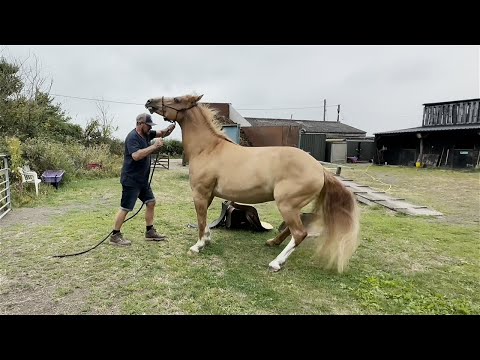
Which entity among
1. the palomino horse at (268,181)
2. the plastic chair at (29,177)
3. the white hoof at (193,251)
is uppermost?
the palomino horse at (268,181)

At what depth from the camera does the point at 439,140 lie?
1852 centimetres

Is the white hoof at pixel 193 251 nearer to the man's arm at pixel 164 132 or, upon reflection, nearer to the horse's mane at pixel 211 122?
the horse's mane at pixel 211 122

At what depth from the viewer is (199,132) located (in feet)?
12.2

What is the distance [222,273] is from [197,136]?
1657 millimetres

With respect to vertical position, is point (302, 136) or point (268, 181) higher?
point (302, 136)

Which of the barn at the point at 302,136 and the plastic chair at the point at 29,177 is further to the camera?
the barn at the point at 302,136

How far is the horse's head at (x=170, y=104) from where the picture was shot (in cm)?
366

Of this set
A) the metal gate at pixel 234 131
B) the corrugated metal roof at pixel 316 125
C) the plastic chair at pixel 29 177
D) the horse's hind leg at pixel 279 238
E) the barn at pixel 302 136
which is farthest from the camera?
the corrugated metal roof at pixel 316 125

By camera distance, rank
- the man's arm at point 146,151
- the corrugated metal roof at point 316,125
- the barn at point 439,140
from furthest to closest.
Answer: the corrugated metal roof at point 316,125 → the barn at point 439,140 → the man's arm at point 146,151

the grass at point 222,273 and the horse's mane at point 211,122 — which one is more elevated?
the horse's mane at point 211,122

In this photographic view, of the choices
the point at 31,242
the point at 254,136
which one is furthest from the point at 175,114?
the point at 254,136

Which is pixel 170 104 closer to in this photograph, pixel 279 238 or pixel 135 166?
pixel 135 166

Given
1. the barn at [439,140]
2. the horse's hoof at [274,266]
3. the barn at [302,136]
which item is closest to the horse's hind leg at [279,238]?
the horse's hoof at [274,266]

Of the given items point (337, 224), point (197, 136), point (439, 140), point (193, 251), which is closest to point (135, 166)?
point (197, 136)
